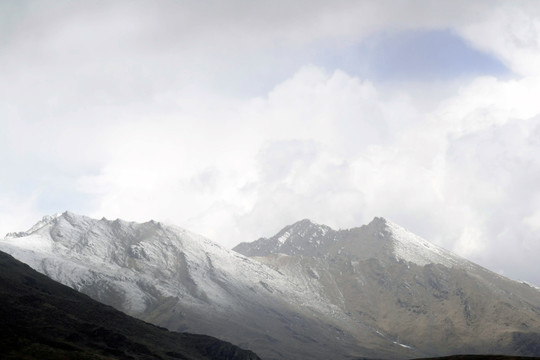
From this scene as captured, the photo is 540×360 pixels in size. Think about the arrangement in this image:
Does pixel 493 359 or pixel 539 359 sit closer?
pixel 539 359

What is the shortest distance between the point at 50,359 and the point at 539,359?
176975 mm

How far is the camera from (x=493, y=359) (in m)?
199

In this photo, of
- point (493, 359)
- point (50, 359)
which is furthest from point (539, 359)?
point (50, 359)

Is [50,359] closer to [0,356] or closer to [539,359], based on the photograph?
[0,356]

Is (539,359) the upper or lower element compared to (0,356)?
upper

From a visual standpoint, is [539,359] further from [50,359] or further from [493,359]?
[50,359]

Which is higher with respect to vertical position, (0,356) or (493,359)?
(493,359)

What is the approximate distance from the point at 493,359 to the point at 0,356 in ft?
596

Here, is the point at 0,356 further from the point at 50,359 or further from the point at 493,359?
the point at 493,359

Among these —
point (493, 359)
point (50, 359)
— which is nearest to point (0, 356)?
point (50, 359)

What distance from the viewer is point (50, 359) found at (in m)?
200

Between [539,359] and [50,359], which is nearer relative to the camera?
[539,359]

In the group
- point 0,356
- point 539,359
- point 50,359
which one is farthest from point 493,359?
point 0,356
